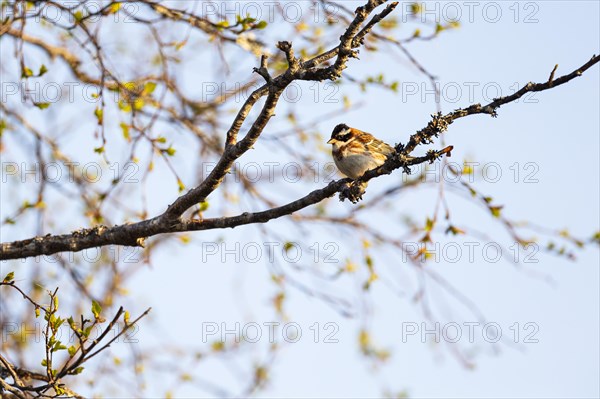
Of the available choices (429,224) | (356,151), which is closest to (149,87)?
(356,151)

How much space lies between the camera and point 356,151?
21.0 feet

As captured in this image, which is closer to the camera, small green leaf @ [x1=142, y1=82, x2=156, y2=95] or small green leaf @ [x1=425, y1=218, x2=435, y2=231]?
small green leaf @ [x1=425, y1=218, x2=435, y2=231]

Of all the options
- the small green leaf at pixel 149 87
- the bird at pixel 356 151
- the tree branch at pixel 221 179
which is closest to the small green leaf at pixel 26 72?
the small green leaf at pixel 149 87

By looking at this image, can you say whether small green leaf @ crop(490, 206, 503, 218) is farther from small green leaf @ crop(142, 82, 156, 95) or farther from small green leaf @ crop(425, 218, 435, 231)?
small green leaf @ crop(142, 82, 156, 95)

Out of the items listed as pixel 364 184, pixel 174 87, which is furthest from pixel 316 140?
pixel 364 184

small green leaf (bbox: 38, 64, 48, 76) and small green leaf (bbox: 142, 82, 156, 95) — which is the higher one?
small green leaf (bbox: 142, 82, 156, 95)

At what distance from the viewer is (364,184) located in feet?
13.5

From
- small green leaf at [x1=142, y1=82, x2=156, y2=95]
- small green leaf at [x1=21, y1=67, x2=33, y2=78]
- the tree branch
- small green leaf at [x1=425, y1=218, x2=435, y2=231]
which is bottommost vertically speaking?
the tree branch

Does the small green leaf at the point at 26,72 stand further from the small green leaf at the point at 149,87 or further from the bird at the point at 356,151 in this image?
the bird at the point at 356,151

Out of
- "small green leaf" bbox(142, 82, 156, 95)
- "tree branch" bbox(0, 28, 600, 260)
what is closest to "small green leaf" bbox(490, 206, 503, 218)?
"tree branch" bbox(0, 28, 600, 260)

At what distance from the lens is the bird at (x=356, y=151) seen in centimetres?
623

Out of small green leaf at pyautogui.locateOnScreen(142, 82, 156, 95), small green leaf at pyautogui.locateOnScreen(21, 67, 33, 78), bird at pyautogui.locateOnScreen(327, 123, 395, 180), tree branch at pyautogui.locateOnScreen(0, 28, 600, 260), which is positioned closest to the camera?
tree branch at pyautogui.locateOnScreen(0, 28, 600, 260)

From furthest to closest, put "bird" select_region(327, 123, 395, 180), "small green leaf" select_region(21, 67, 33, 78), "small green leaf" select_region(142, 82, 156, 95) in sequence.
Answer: "small green leaf" select_region(142, 82, 156, 95)
"bird" select_region(327, 123, 395, 180)
"small green leaf" select_region(21, 67, 33, 78)

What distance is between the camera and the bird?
623 cm
